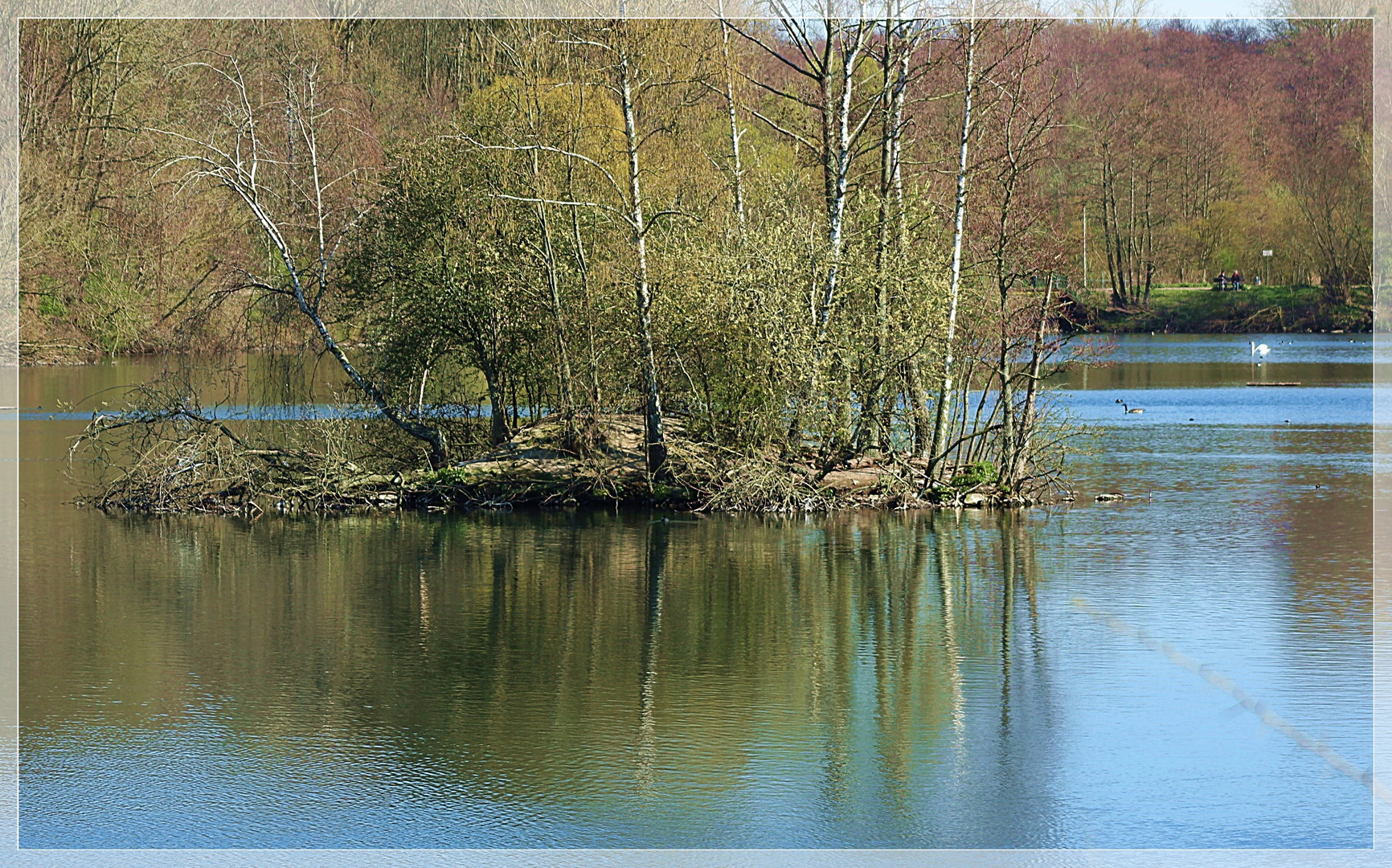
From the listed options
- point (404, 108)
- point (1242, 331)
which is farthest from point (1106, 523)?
point (1242, 331)

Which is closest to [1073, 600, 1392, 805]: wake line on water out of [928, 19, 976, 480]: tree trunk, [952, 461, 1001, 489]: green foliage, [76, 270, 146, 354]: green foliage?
[928, 19, 976, 480]: tree trunk

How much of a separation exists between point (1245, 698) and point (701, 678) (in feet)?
10.9

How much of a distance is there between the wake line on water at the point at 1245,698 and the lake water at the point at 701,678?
0.14 feet

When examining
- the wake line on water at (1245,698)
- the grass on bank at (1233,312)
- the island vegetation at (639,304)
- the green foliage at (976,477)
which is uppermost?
the grass on bank at (1233,312)

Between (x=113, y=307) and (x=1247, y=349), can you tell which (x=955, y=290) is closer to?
(x=113, y=307)

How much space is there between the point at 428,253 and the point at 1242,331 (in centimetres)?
4283

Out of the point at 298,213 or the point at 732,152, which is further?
the point at 298,213

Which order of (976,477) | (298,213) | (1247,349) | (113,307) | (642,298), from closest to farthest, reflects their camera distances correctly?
(642,298) → (976,477) → (298,213) → (113,307) → (1247,349)

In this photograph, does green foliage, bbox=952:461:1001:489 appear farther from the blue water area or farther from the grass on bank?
the grass on bank

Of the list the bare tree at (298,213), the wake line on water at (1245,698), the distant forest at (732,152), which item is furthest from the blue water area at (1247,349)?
the wake line on water at (1245,698)

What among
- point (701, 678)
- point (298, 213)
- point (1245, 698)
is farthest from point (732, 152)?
point (1245, 698)

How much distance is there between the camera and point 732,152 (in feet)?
68.3

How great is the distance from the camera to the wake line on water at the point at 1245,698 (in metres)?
8.20

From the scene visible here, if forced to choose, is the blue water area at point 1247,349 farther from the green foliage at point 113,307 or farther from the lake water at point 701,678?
the lake water at point 701,678
